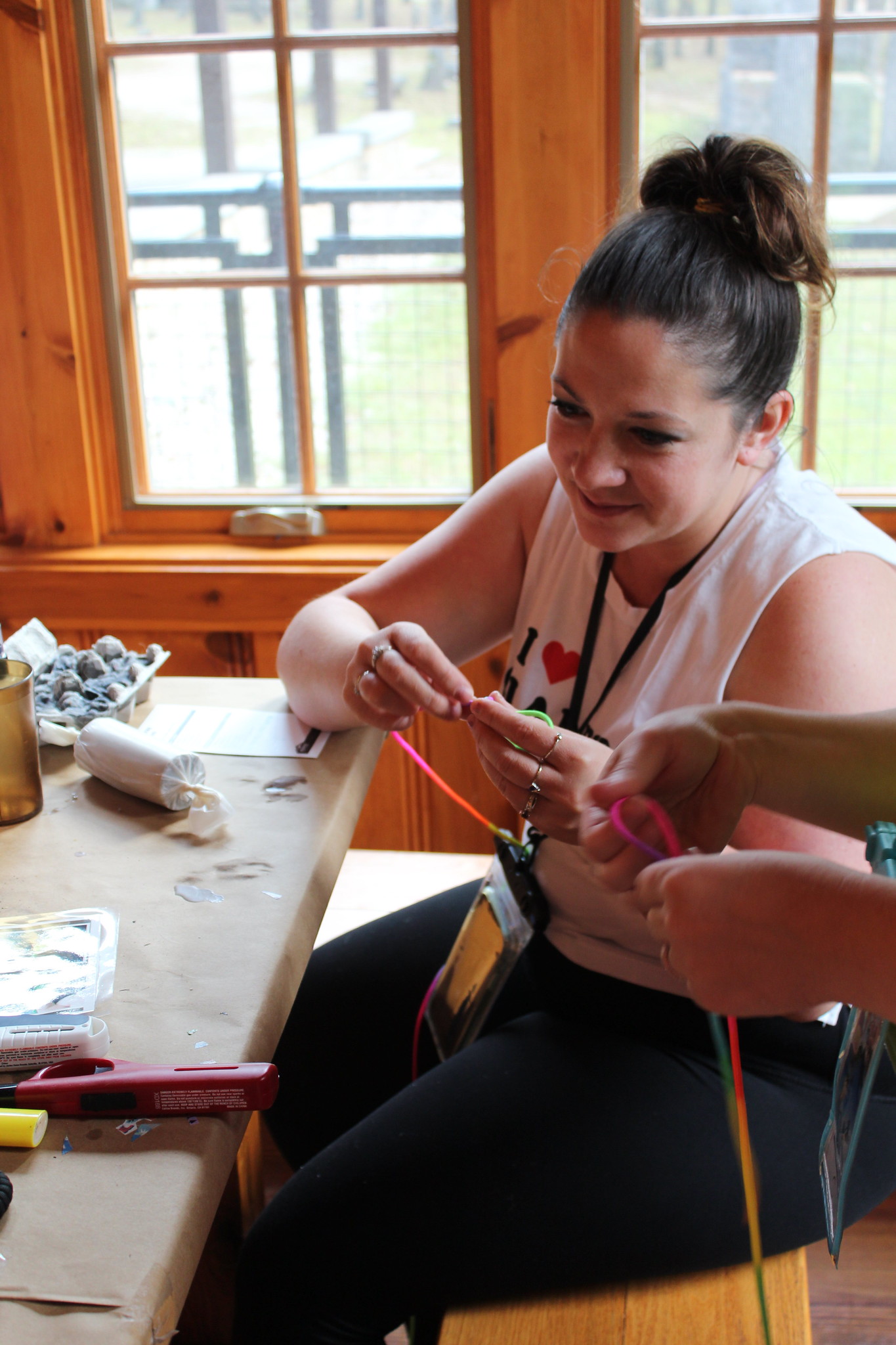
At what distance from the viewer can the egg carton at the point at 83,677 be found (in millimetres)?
1276

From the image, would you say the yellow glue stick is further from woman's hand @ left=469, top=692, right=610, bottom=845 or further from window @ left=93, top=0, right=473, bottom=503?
window @ left=93, top=0, right=473, bottom=503

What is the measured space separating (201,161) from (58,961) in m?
1.80

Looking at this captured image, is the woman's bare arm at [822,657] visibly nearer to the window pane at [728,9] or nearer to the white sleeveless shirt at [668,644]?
the white sleeveless shirt at [668,644]

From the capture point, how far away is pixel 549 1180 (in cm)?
95

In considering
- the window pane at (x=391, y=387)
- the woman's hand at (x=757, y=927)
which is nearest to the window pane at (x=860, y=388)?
the window pane at (x=391, y=387)

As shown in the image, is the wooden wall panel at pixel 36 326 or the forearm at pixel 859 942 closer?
the forearm at pixel 859 942

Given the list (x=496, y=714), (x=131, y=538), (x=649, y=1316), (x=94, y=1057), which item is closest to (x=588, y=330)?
(x=496, y=714)

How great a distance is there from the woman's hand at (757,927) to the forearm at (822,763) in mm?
184

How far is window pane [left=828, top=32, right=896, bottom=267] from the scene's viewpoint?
1.95m

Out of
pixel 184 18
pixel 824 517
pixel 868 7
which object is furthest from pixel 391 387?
pixel 824 517

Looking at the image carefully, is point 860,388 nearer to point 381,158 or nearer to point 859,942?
point 381,158

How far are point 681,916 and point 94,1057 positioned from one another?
1.30 feet

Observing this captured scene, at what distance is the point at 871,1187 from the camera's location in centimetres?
102

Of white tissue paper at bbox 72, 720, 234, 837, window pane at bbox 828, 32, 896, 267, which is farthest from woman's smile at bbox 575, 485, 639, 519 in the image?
window pane at bbox 828, 32, 896, 267
